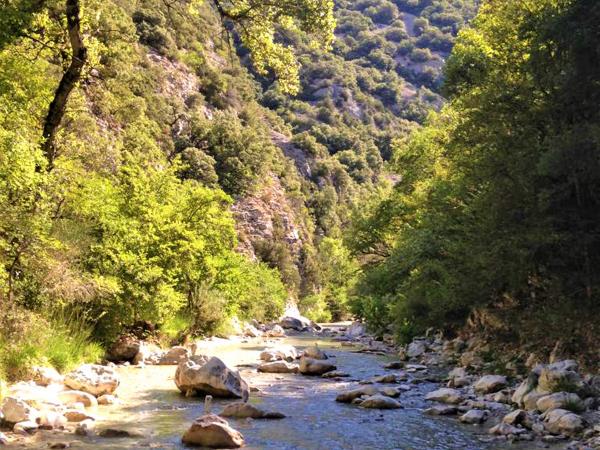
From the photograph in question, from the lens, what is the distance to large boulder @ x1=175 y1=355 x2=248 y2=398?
1326cm

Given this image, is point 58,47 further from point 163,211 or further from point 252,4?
point 163,211

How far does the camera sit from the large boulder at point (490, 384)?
529 inches

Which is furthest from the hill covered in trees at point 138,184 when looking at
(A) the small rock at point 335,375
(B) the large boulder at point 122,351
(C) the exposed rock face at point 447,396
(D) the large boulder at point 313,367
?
(C) the exposed rock face at point 447,396

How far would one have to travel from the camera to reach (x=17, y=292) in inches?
496

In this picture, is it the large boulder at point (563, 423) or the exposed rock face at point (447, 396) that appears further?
the exposed rock face at point (447, 396)

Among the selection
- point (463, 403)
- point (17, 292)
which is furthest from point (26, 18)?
point (463, 403)

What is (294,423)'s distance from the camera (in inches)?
432

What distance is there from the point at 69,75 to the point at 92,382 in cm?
725

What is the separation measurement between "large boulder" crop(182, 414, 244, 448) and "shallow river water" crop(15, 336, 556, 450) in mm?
240

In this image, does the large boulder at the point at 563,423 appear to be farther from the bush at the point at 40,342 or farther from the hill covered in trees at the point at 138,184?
the bush at the point at 40,342

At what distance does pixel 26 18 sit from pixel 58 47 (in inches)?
125

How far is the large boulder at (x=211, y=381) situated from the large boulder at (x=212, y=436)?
13.2 ft

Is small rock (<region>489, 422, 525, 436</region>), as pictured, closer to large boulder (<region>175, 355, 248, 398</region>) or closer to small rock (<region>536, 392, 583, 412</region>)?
small rock (<region>536, 392, 583, 412</region>)

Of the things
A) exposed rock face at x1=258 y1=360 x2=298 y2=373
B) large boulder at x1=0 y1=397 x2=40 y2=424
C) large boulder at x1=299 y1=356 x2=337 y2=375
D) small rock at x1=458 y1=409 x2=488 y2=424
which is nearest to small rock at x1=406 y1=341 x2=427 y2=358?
large boulder at x1=299 y1=356 x2=337 y2=375
